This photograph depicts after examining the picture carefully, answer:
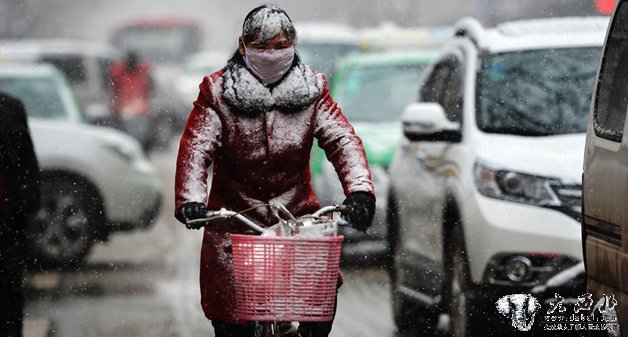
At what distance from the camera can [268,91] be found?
20.0ft

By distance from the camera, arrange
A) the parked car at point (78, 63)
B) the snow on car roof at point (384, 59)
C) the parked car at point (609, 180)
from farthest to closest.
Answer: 1. the parked car at point (78, 63)
2. the snow on car roof at point (384, 59)
3. the parked car at point (609, 180)

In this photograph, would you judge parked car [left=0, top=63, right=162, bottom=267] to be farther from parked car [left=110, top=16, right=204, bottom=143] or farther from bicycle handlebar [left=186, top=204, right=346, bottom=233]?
bicycle handlebar [left=186, top=204, right=346, bottom=233]

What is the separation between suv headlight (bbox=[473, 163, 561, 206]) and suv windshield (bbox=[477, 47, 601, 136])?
23.1 inches

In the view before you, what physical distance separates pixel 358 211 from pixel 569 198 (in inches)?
132

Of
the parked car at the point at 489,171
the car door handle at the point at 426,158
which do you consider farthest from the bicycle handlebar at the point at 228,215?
the car door handle at the point at 426,158

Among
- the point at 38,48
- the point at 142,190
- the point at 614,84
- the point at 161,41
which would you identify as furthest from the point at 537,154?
the point at 161,41

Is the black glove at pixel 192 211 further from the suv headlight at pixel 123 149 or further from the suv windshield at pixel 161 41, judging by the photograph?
the suv windshield at pixel 161 41

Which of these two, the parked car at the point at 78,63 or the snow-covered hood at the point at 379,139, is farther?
the parked car at the point at 78,63

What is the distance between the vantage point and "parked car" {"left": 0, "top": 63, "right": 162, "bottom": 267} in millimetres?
12523

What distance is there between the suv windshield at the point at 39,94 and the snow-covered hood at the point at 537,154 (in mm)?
5836

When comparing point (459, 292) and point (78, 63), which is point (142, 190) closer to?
point (459, 292)

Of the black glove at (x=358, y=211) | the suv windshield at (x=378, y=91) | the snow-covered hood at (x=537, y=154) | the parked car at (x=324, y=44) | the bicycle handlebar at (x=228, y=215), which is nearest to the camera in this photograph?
the bicycle handlebar at (x=228, y=215)

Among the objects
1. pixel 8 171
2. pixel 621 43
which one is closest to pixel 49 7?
pixel 8 171

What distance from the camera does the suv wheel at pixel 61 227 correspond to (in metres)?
12.4
